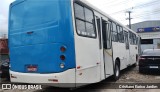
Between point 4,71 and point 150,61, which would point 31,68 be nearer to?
point 4,71

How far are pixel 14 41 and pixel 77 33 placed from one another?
2381mm

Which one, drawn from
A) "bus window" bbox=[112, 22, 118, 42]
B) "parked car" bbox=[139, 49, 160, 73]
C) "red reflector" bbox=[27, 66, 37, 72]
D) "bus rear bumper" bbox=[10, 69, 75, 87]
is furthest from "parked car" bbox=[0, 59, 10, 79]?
"parked car" bbox=[139, 49, 160, 73]

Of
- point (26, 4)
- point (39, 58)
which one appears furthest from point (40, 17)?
point (39, 58)

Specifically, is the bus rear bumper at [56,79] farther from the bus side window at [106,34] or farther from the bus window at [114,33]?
the bus window at [114,33]

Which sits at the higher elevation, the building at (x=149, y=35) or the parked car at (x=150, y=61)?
the building at (x=149, y=35)

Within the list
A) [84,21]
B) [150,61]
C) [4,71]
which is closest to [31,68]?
[84,21]

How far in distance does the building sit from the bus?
3462cm

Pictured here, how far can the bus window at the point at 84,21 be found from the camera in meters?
6.63

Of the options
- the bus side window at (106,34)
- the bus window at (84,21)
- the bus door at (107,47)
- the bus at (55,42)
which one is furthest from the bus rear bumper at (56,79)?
the bus side window at (106,34)

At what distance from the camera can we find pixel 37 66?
21.6 ft

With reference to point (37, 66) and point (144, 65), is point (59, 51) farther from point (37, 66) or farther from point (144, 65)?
point (144, 65)

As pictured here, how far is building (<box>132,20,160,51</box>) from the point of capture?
1714 inches

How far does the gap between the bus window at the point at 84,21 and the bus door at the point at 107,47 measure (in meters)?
1.30

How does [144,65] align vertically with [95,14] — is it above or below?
below
